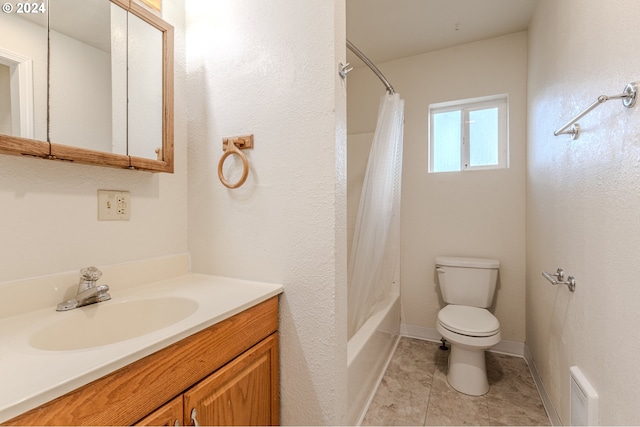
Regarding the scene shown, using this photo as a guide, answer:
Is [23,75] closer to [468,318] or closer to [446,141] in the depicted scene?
[468,318]

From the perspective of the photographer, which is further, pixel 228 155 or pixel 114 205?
pixel 228 155

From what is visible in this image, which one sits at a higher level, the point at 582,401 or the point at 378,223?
the point at 378,223

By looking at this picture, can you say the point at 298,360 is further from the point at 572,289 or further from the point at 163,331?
the point at 572,289

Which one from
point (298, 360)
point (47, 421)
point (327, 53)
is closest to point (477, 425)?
point (298, 360)

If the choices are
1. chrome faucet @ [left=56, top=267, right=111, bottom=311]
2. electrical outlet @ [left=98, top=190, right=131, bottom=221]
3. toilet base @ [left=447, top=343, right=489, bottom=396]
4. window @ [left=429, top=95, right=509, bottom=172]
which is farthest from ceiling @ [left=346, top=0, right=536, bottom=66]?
toilet base @ [left=447, top=343, right=489, bottom=396]

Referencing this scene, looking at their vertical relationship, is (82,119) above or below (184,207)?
above

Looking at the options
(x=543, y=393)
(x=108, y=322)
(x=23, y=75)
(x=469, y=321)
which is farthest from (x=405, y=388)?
(x=23, y=75)

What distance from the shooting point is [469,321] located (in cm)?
179

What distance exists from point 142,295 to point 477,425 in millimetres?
1739

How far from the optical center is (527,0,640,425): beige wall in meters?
0.83

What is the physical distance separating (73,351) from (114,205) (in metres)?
0.64

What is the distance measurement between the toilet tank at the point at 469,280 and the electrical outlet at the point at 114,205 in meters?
2.06

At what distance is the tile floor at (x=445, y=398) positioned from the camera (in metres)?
1.53

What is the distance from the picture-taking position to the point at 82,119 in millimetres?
1011
